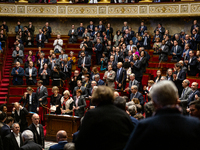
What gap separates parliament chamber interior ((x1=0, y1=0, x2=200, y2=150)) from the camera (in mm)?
2217

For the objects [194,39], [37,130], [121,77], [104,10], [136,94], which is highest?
[104,10]

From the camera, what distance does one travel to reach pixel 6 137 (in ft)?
16.1

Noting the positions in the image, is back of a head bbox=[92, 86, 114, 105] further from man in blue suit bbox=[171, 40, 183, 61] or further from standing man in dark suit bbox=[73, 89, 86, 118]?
man in blue suit bbox=[171, 40, 183, 61]

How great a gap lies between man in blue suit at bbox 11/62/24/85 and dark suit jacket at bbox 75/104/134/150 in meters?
9.41

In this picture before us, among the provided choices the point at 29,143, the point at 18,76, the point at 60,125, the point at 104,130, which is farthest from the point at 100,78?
the point at 104,130

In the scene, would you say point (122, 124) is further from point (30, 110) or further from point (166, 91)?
point (30, 110)

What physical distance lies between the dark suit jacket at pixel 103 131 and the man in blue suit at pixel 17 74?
941cm

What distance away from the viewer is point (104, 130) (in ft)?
7.38

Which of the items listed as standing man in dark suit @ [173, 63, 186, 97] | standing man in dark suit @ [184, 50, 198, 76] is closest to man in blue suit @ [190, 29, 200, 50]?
standing man in dark suit @ [184, 50, 198, 76]

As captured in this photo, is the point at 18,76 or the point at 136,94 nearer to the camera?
the point at 136,94

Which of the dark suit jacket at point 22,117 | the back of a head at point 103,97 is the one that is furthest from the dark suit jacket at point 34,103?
the back of a head at point 103,97

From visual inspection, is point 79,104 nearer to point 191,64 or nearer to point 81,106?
point 81,106

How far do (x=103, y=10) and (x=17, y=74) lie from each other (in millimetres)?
7271

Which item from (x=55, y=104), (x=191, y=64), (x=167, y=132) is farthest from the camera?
(x=191, y=64)
